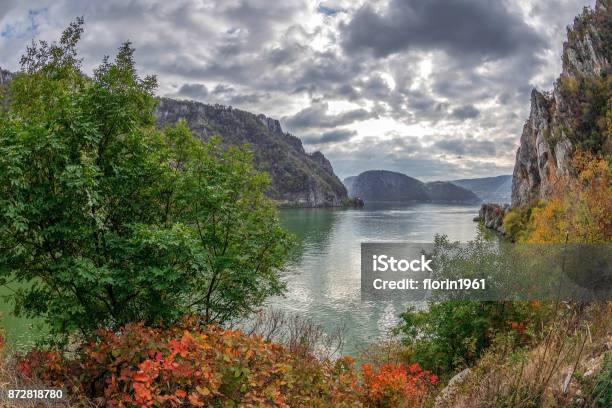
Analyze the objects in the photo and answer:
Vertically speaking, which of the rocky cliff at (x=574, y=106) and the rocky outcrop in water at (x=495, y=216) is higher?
the rocky cliff at (x=574, y=106)

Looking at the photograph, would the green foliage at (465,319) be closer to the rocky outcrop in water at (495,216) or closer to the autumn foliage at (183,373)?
the autumn foliage at (183,373)

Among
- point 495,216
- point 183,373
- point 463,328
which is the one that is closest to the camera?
point 183,373

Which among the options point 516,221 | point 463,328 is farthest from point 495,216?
point 463,328

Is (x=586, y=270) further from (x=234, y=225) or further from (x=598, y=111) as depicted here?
(x=598, y=111)

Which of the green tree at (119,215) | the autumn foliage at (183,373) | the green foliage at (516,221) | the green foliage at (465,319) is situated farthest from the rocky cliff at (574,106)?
the autumn foliage at (183,373)

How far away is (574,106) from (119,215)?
9042cm

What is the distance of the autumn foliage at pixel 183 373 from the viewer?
5500 millimetres

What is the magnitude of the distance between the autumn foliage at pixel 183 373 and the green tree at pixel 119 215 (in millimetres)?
1369

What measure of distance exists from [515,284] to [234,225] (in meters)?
10.0

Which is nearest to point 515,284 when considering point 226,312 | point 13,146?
point 226,312

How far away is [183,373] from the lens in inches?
212

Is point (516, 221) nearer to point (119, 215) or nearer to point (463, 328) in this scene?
point (463, 328)

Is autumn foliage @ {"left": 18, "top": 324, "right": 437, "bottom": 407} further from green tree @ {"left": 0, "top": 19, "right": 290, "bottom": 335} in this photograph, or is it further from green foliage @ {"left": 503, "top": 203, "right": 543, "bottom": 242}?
green foliage @ {"left": 503, "top": 203, "right": 543, "bottom": 242}

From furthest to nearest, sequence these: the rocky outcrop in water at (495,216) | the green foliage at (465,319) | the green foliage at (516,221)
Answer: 1. the rocky outcrop in water at (495,216)
2. the green foliage at (516,221)
3. the green foliage at (465,319)
